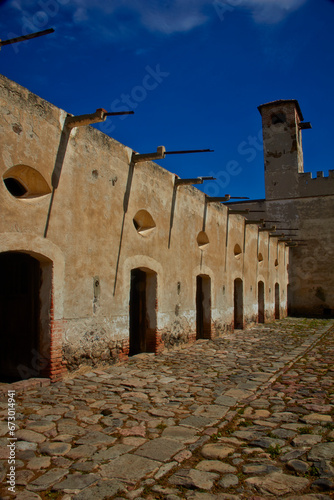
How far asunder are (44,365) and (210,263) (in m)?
7.13

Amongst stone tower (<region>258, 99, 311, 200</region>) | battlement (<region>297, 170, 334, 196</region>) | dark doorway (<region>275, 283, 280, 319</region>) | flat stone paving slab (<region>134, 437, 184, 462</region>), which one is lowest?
flat stone paving slab (<region>134, 437, 184, 462</region>)

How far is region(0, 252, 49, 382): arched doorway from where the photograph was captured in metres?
6.34

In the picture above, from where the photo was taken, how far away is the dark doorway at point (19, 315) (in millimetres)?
6430

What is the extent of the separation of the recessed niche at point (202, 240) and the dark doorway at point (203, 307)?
94 cm

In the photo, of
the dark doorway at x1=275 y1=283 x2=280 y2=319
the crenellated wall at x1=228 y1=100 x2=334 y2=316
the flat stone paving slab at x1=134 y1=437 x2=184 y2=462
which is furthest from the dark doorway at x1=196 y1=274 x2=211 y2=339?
the crenellated wall at x1=228 y1=100 x2=334 y2=316

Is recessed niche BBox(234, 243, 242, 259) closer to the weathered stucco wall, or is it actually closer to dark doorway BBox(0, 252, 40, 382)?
the weathered stucco wall

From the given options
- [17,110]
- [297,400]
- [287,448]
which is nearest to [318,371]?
[297,400]

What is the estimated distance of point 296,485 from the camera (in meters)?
2.96

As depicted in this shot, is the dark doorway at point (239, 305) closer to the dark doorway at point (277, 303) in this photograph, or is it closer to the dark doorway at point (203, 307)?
the dark doorway at point (203, 307)

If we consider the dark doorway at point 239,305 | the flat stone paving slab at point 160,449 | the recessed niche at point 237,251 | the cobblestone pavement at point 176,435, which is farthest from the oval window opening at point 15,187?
the dark doorway at point 239,305

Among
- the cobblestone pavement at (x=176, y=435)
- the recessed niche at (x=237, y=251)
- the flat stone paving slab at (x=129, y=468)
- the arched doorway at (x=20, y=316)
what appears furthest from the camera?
the recessed niche at (x=237, y=251)

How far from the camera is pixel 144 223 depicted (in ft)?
30.2

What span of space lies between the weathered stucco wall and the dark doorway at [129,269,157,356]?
Answer: 0.16ft

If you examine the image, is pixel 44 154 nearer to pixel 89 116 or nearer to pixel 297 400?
pixel 89 116
